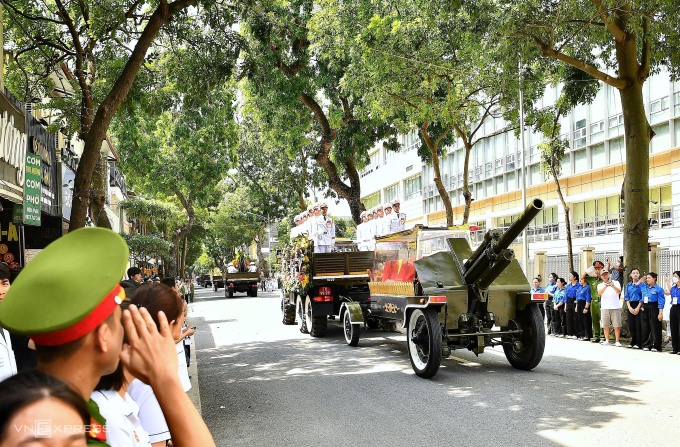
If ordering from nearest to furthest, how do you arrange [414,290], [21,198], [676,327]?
[21,198] → [414,290] → [676,327]

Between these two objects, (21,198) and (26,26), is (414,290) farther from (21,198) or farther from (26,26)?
(26,26)

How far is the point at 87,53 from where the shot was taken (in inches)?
570

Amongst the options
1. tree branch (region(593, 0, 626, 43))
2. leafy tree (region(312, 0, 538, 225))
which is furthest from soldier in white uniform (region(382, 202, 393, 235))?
tree branch (region(593, 0, 626, 43))

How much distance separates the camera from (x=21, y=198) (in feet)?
36.2

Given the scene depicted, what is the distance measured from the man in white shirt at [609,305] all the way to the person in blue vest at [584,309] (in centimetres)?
88

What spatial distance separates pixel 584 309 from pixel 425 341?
7.19 m

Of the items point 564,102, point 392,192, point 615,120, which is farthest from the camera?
point 392,192

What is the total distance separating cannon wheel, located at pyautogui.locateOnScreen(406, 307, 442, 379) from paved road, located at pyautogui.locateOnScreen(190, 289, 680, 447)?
0.23m

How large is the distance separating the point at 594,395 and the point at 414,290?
3741mm

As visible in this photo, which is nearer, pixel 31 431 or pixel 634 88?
pixel 31 431

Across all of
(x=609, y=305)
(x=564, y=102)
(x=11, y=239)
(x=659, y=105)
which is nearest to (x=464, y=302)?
(x=609, y=305)

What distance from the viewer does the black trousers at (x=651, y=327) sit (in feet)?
46.5

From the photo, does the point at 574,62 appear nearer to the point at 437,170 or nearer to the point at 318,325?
the point at 318,325

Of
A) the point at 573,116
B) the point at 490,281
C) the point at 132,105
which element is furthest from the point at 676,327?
the point at 573,116
